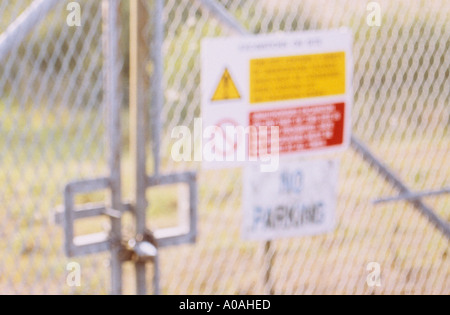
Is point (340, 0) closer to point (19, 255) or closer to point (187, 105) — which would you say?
point (187, 105)

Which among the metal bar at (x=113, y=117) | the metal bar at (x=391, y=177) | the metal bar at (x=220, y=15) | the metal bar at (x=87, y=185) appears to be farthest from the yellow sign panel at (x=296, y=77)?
the metal bar at (x=87, y=185)

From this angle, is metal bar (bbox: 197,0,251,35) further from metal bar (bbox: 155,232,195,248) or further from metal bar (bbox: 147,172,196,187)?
metal bar (bbox: 155,232,195,248)

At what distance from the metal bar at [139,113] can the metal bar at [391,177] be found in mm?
1151

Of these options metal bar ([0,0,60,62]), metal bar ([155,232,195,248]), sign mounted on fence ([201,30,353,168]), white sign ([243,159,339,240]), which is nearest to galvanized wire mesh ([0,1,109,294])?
metal bar ([0,0,60,62])

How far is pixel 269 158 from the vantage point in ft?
11.9

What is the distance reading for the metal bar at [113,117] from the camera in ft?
10.5

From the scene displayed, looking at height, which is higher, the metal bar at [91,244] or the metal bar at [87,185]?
the metal bar at [87,185]

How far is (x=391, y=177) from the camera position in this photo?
4.01 meters

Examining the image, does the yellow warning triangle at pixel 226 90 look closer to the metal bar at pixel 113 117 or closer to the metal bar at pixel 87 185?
the metal bar at pixel 113 117

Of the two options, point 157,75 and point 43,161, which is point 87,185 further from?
point 43,161

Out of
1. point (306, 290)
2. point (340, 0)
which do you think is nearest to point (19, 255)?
point (306, 290)

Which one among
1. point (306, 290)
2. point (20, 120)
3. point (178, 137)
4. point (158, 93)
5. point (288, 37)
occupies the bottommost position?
point (306, 290)

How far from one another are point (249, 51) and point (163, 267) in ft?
5.27

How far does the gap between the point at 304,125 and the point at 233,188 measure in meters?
1.92
